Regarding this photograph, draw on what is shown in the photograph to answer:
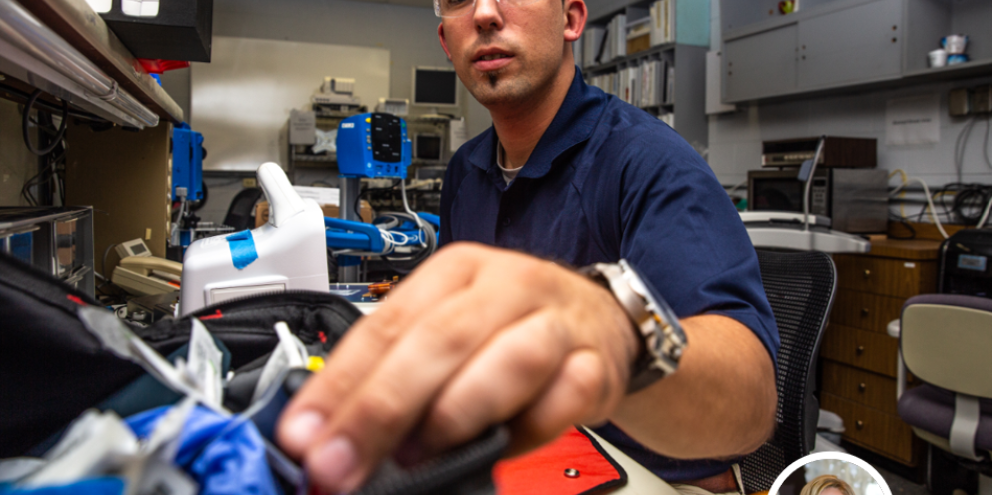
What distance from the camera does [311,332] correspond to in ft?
1.61

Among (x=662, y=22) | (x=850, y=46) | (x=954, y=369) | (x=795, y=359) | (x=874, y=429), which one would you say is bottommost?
(x=874, y=429)

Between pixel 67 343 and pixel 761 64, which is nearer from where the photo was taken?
pixel 67 343

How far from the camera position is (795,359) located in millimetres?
1032

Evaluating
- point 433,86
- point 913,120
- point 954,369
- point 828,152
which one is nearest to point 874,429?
point 954,369

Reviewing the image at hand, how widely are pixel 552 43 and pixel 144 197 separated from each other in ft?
6.32

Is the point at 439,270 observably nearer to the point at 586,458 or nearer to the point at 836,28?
the point at 586,458

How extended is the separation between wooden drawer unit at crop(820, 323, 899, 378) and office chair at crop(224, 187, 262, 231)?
162 inches

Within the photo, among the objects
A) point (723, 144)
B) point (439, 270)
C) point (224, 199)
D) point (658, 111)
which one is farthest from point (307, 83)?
point (439, 270)

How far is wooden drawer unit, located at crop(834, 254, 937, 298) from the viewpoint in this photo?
2.49 m

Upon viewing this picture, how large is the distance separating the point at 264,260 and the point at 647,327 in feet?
2.31

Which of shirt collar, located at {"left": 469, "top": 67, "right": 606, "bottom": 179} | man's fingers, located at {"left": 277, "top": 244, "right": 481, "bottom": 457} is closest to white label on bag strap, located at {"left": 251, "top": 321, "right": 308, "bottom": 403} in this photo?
man's fingers, located at {"left": 277, "top": 244, "right": 481, "bottom": 457}

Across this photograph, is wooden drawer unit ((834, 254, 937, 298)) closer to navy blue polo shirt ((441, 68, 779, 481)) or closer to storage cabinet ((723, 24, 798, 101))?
storage cabinet ((723, 24, 798, 101))

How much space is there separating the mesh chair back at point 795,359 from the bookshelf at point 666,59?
320 centimetres

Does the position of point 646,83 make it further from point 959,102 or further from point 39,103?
point 39,103
